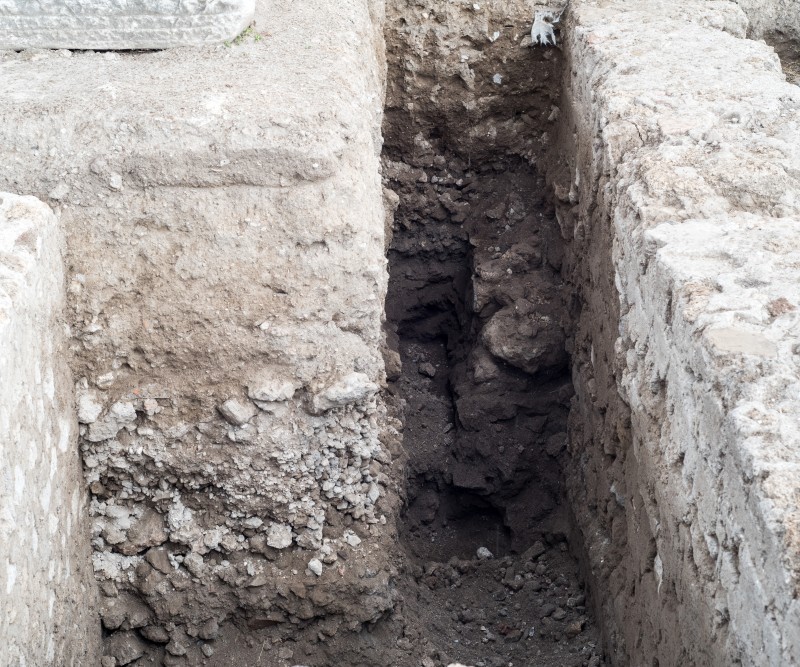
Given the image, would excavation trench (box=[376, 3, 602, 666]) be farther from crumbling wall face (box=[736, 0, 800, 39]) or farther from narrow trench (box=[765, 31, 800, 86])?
narrow trench (box=[765, 31, 800, 86])

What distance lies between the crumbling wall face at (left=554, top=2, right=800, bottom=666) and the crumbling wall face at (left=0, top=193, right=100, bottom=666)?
162 cm

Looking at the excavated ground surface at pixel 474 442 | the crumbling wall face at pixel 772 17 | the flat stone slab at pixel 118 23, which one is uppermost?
the crumbling wall face at pixel 772 17

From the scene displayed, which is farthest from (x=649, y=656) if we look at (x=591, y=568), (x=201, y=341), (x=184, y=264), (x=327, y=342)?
(x=184, y=264)

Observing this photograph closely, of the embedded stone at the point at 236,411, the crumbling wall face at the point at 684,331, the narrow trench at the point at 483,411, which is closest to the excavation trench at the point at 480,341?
the narrow trench at the point at 483,411

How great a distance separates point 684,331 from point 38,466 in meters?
1.70

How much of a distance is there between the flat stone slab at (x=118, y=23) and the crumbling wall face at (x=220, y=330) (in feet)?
0.73

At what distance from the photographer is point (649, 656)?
2398 mm

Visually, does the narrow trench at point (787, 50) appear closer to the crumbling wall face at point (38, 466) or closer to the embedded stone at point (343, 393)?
the embedded stone at point (343, 393)

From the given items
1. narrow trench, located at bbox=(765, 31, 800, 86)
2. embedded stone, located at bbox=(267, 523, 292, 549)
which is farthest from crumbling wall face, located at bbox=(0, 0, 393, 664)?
narrow trench, located at bbox=(765, 31, 800, 86)

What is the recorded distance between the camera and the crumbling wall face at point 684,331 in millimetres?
1741

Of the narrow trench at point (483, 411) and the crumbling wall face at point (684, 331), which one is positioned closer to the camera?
the crumbling wall face at point (684, 331)

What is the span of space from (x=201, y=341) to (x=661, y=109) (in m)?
1.78

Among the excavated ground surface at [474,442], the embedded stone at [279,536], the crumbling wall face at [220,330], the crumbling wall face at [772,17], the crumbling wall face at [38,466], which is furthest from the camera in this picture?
the crumbling wall face at [772,17]

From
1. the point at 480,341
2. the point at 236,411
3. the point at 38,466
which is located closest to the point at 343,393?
the point at 236,411
